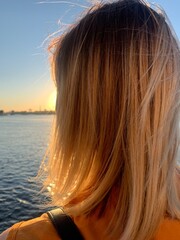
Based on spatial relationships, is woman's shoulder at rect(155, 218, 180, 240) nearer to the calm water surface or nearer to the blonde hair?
the blonde hair

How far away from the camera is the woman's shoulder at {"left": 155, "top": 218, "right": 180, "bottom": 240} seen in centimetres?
107

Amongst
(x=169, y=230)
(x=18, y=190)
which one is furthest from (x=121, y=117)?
(x=18, y=190)

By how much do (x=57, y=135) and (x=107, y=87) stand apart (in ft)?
1.13

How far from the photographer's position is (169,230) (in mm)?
1091

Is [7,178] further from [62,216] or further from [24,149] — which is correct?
[62,216]

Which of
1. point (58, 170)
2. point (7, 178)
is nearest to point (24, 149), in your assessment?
point (7, 178)

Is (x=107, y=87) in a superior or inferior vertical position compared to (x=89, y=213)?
superior

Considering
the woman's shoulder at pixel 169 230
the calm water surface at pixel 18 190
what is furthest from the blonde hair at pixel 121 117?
the calm water surface at pixel 18 190

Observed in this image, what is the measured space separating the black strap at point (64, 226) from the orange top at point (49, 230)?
16mm

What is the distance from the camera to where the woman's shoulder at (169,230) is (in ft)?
3.51

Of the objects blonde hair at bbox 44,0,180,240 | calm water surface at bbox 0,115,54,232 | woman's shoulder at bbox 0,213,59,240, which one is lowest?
calm water surface at bbox 0,115,54,232

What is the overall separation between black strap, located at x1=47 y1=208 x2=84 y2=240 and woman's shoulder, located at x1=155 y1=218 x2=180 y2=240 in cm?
28

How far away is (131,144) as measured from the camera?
4.09 feet

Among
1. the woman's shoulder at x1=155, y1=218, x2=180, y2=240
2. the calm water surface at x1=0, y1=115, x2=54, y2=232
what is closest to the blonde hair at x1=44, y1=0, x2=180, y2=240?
the woman's shoulder at x1=155, y1=218, x2=180, y2=240
